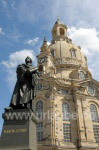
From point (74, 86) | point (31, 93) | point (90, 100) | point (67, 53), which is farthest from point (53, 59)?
point (31, 93)

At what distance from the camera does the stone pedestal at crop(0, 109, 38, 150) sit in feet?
20.1

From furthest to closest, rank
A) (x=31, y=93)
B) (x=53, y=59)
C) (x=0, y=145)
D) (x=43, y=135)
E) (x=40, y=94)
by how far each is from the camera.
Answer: (x=53, y=59) → (x=40, y=94) → (x=43, y=135) → (x=31, y=93) → (x=0, y=145)

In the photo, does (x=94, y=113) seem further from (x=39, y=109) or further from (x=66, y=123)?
(x=39, y=109)

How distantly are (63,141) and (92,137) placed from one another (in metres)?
4.91

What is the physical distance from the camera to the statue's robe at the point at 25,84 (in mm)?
7668

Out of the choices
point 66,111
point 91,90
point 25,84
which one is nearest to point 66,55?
point 91,90

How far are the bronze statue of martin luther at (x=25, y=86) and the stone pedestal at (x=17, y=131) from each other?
491mm

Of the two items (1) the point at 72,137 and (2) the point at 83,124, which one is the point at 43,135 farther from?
(2) the point at 83,124

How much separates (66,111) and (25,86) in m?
22.3

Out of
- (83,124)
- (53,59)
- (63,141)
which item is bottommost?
(63,141)

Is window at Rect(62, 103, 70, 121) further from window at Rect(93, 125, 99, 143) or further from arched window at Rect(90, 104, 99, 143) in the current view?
window at Rect(93, 125, 99, 143)

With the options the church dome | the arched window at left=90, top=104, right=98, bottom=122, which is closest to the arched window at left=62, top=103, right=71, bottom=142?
the arched window at left=90, top=104, right=98, bottom=122

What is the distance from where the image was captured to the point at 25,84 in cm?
808

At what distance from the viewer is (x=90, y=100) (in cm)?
3097
